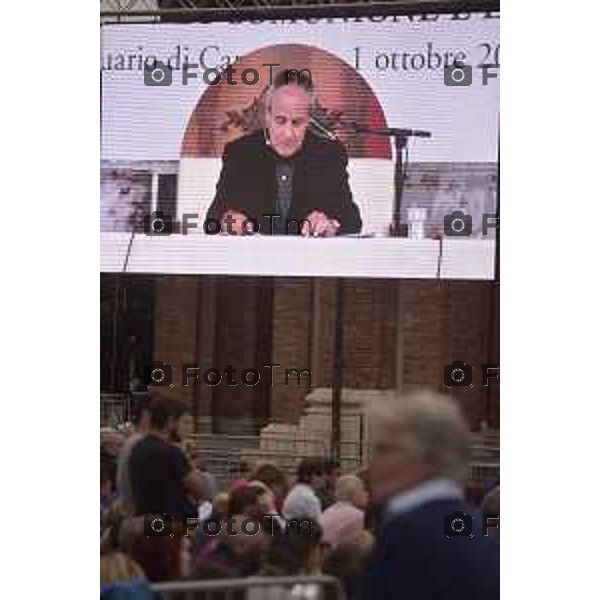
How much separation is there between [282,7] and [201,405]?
100 cm

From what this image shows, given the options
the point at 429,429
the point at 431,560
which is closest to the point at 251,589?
the point at 431,560

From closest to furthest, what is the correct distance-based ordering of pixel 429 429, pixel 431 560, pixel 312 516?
pixel 431 560
pixel 429 429
pixel 312 516

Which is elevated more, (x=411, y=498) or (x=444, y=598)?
(x=411, y=498)

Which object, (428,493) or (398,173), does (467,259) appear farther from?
(428,493)

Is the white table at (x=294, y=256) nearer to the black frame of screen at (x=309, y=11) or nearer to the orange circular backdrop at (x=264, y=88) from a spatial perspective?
the orange circular backdrop at (x=264, y=88)

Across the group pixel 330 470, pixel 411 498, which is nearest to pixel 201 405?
pixel 330 470

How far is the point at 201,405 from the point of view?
3184mm

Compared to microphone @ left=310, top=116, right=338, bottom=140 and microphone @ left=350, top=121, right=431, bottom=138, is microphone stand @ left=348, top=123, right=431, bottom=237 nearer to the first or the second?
microphone @ left=350, top=121, right=431, bottom=138

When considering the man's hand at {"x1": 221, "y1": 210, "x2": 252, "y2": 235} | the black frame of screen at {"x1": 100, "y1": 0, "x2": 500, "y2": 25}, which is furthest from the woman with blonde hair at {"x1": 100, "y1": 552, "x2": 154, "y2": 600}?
the black frame of screen at {"x1": 100, "y1": 0, "x2": 500, "y2": 25}

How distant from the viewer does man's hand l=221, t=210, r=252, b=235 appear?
3162 millimetres

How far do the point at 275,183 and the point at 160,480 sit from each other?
791mm

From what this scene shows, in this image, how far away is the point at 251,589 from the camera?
3.08 metres

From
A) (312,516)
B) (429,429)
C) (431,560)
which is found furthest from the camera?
(312,516)
